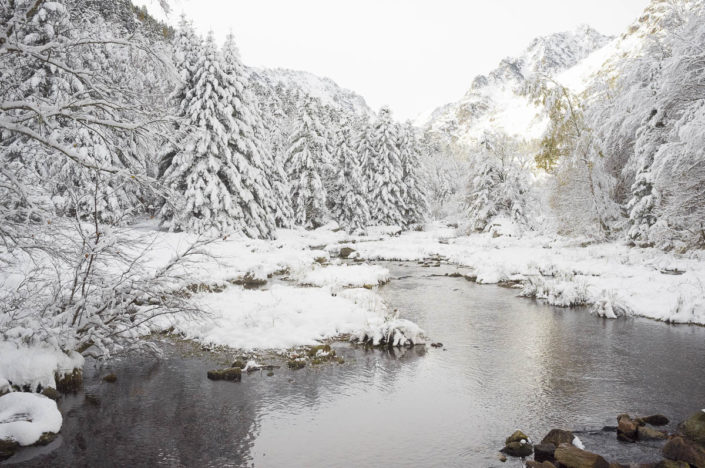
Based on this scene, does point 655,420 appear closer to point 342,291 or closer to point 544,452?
point 544,452

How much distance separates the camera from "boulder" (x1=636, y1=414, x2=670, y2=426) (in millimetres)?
7008

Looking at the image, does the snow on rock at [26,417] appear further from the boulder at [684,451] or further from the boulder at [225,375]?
the boulder at [684,451]

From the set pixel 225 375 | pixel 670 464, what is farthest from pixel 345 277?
pixel 670 464

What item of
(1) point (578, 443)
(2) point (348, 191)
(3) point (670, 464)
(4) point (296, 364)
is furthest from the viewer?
(2) point (348, 191)

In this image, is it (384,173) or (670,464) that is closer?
(670,464)

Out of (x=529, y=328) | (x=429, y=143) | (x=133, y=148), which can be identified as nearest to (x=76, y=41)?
(x=133, y=148)

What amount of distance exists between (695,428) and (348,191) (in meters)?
39.0

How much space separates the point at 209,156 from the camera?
29.3 m

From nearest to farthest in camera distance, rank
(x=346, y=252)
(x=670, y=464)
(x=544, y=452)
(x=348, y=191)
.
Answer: (x=670, y=464) < (x=544, y=452) < (x=346, y=252) < (x=348, y=191)

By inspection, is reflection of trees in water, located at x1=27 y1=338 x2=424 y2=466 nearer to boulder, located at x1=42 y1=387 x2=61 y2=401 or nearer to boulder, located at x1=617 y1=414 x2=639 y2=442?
boulder, located at x1=42 y1=387 x2=61 y2=401

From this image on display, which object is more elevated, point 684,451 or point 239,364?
point 684,451

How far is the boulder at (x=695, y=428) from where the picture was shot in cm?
627

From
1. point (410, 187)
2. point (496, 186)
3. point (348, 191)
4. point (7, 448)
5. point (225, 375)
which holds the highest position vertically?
point (410, 187)

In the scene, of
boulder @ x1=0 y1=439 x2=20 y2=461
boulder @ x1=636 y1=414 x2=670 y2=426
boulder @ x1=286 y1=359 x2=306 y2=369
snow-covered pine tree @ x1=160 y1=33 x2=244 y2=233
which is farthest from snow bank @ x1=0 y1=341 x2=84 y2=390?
snow-covered pine tree @ x1=160 y1=33 x2=244 y2=233
